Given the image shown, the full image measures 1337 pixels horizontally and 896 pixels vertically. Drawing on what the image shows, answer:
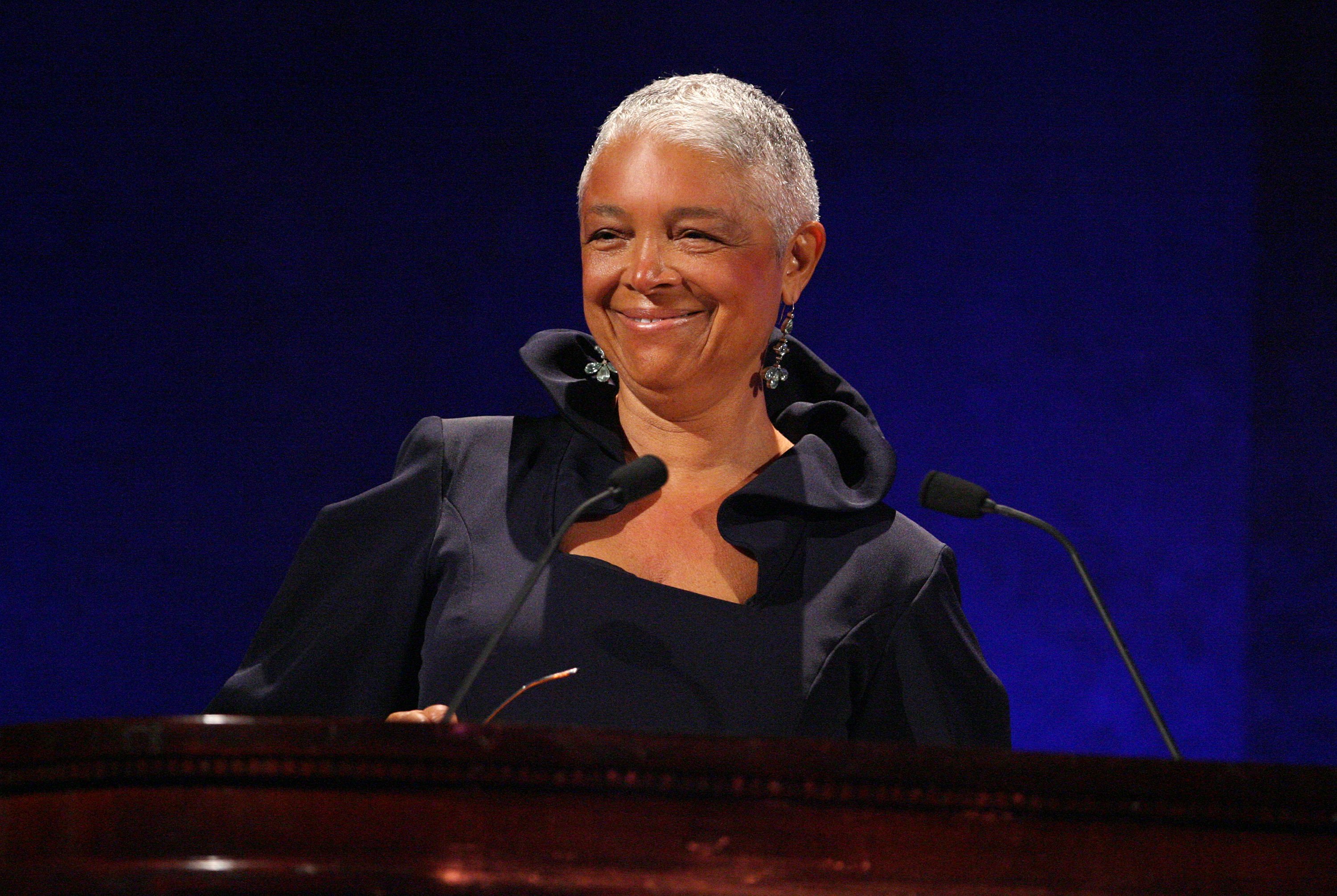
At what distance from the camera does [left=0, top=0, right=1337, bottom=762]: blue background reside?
2365 mm

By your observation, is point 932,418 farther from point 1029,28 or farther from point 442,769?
point 442,769

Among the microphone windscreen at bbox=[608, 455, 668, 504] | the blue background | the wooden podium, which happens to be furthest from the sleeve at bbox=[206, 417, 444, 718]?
the blue background

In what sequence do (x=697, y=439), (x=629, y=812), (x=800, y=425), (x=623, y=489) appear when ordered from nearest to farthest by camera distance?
(x=629, y=812)
(x=623, y=489)
(x=697, y=439)
(x=800, y=425)

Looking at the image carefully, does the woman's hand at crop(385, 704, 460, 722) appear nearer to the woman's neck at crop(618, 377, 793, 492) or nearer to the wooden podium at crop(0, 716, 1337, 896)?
the wooden podium at crop(0, 716, 1337, 896)

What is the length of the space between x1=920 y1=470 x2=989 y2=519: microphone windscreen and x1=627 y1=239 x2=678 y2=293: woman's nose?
40 centimetres

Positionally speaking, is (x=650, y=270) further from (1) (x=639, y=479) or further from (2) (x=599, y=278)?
(1) (x=639, y=479)

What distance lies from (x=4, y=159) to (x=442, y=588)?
130 centimetres

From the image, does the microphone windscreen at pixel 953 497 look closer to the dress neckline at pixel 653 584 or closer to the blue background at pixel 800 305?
the dress neckline at pixel 653 584

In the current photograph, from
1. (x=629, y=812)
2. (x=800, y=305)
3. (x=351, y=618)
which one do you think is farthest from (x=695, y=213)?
(x=800, y=305)

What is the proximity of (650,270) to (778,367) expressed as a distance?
27 centimetres

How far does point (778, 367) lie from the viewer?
1790mm

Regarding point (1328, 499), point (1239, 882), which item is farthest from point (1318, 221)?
point (1239, 882)

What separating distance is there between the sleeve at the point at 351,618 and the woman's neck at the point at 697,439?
265 mm

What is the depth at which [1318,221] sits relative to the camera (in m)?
2.53
